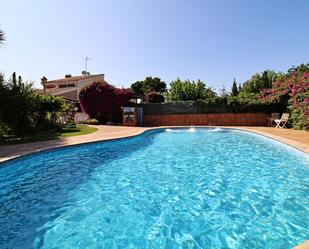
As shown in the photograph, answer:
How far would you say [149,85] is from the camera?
54375 millimetres

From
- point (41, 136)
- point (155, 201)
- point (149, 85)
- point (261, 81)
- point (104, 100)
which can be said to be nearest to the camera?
point (155, 201)

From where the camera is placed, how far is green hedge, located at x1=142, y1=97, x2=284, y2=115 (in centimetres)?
1841

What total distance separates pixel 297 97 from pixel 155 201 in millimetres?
12894

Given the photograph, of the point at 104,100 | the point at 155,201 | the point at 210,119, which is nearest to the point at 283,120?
the point at 210,119

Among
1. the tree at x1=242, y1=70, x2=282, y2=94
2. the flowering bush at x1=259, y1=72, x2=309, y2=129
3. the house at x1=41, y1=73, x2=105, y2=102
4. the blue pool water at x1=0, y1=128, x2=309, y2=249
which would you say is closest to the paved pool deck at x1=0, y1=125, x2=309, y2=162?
the blue pool water at x1=0, y1=128, x2=309, y2=249

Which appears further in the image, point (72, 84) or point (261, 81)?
point (261, 81)

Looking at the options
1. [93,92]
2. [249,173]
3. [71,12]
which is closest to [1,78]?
[71,12]

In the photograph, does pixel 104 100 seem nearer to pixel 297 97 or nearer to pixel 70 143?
pixel 70 143

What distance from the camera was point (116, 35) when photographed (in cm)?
1539

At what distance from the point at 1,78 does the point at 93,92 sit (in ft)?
29.8

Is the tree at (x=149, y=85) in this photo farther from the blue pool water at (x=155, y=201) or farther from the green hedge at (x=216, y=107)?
the blue pool water at (x=155, y=201)

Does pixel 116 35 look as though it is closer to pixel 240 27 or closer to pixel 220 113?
pixel 240 27

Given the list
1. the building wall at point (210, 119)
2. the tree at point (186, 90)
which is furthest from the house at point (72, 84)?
the building wall at point (210, 119)

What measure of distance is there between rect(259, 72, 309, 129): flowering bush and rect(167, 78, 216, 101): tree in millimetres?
13459
